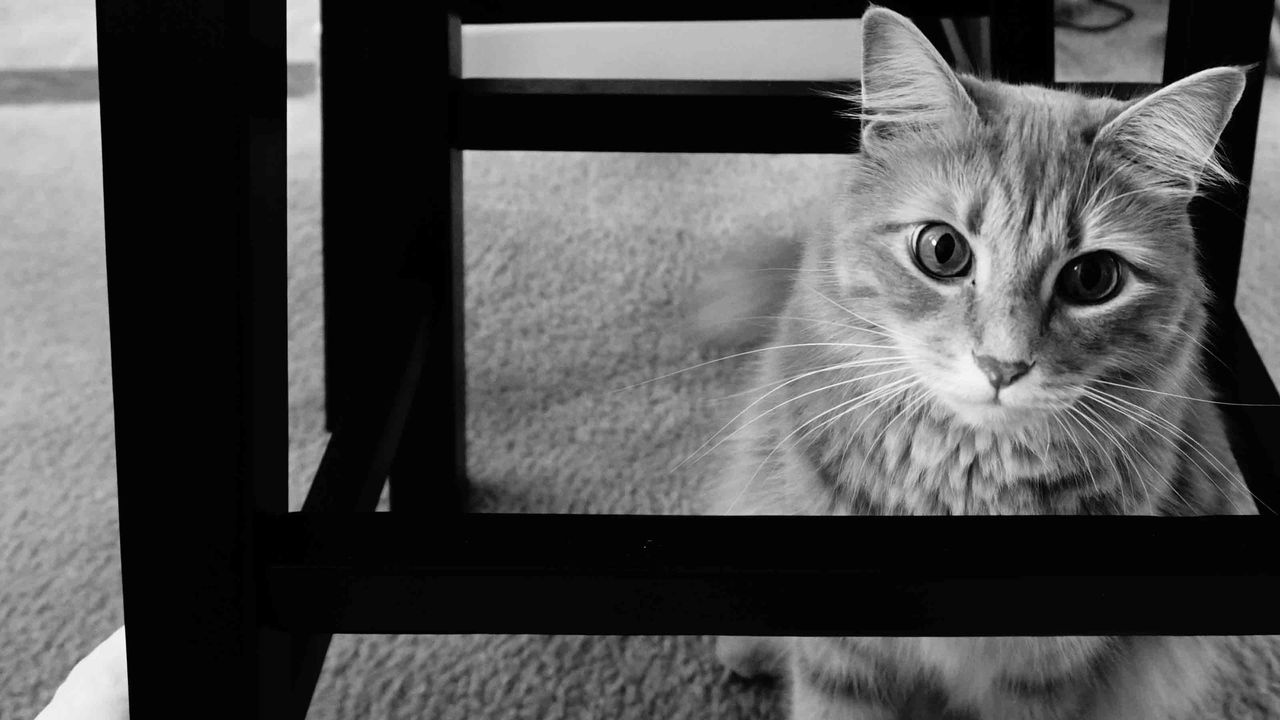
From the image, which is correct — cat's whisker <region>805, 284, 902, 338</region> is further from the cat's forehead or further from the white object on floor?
the white object on floor

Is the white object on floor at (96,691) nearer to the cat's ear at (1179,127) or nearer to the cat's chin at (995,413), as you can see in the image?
the cat's chin at (995,413)

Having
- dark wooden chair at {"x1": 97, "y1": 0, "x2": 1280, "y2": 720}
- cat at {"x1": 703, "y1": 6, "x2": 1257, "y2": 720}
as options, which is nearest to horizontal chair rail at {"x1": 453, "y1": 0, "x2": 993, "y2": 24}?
cat at {"x1": 703, "y1": 6, "x2": 1257, "y2": 720}

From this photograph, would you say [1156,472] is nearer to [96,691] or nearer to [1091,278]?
[1091,278]

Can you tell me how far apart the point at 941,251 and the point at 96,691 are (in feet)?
2.07

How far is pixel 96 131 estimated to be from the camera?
214 centimetres

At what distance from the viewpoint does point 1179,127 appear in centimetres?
79

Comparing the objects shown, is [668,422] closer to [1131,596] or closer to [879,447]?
[879,447]

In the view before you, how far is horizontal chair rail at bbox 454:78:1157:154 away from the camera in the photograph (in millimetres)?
1029

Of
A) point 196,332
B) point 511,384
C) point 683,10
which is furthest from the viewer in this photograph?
point 511,384

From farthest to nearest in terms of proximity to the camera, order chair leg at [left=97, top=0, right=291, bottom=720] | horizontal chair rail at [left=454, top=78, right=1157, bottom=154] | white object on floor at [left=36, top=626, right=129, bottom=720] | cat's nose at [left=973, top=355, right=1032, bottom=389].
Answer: horizontal chair rail at [left=454, top=78, right=1157, bottom=154] → white object on floor at [left=36, top=626, right=129, bottom=720] → cat's nose at [left=973, top=355, right=1032, bottom=389] → chair leg at [left=97, top=0, right=291, bottom=720]

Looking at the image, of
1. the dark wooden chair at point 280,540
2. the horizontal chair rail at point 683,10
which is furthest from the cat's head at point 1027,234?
the horizontal chair rail at point 683,10

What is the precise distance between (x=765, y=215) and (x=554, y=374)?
21.0 inches

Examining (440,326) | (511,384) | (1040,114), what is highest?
(1040,114)

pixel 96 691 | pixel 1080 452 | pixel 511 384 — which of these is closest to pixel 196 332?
pixel 96 691
